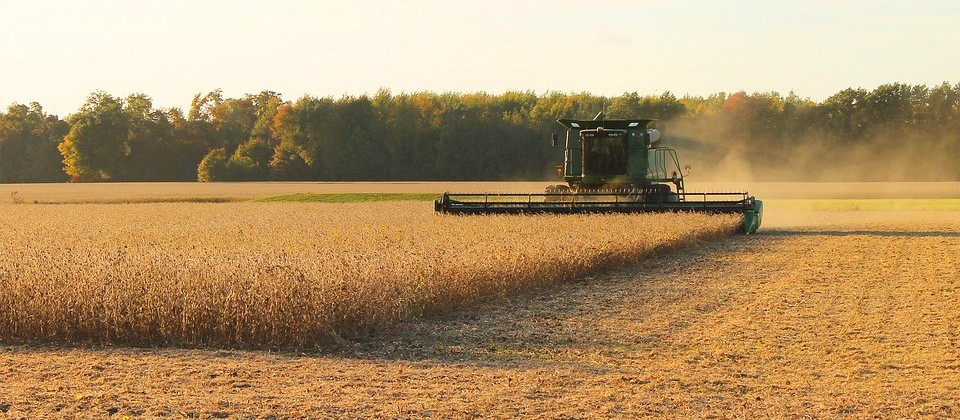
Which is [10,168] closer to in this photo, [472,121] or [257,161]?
[257,161]

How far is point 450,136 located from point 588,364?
66688mm

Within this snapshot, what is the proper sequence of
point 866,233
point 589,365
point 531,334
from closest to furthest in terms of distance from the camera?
point 589,365 < point 531,334 < point 866,233

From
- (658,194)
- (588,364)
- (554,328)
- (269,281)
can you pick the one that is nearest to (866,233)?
(658,194)

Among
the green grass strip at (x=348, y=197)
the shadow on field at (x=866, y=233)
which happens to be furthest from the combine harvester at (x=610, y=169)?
the green grass strip at (x=348, y=197)

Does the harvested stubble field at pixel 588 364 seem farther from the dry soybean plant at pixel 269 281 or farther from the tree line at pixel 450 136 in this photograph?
the tree line at pixel 450 136

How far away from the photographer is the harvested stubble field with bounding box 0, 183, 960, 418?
7480 mm

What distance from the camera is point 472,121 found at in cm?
7619

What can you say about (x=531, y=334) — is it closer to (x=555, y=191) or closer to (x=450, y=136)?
(x=555, y=191)

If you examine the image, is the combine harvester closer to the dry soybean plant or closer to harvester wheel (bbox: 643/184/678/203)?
harvester wheel (bbox: 643/184/678/203)

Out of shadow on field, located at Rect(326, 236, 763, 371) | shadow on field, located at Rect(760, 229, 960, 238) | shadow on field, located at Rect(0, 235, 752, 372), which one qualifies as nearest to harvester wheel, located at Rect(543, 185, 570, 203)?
shadow on field, located at Rect(760, 229, 960, 238)

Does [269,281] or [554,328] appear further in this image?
[554,328]

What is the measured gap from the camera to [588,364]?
902cm

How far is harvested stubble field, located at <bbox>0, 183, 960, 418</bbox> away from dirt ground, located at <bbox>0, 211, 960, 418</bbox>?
0.02 m

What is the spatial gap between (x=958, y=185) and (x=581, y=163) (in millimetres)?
34826
